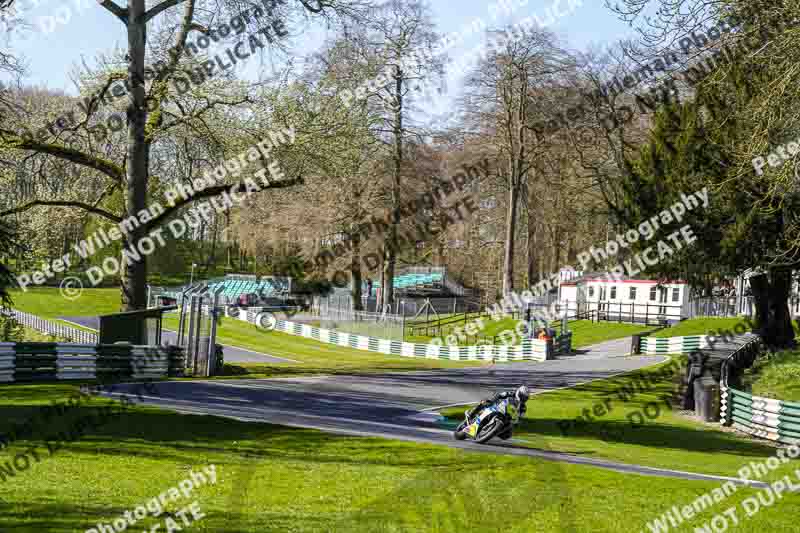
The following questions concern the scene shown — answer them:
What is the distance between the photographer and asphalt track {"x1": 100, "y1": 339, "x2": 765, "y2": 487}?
13203mm

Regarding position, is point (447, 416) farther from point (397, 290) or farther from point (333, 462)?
point (397, 290)

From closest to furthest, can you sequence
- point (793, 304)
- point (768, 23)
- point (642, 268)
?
1. point (768, 23)
2. point (642, 268)
3. point (793, 304)

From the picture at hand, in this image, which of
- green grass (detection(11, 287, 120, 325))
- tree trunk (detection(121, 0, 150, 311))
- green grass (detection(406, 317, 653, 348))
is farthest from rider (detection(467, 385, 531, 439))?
green grass (detection(11, 287, 120, 325))

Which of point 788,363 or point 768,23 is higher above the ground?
point 768,23

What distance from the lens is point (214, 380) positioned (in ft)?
66.1

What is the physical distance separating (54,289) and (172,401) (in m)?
62.2

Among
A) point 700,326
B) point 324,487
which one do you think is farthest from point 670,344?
point 324,487

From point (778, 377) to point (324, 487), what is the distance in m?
18.5

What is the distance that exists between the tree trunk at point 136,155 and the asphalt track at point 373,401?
381cm

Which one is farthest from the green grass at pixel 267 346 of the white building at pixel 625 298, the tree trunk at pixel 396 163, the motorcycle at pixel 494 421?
the white building at pixel 625 298

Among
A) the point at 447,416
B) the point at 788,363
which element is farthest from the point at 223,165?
the point at 788,363

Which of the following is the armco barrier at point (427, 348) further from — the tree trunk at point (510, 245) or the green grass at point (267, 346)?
the tree trunk at point (510, 245)

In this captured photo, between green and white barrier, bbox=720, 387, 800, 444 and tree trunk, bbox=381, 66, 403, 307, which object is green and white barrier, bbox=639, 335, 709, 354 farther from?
green and white barrier, bbox=720, 387, 800, 444

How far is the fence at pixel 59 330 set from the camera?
119ft
